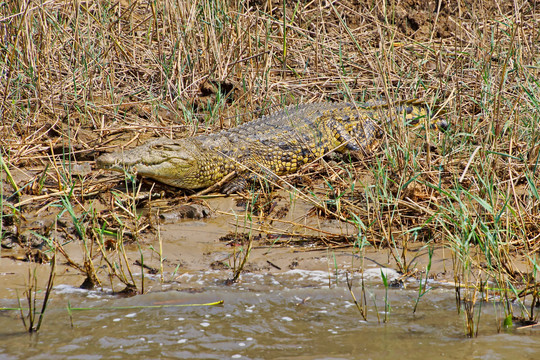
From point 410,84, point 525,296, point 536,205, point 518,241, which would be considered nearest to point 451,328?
point 525,296

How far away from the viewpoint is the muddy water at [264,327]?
287 centimetres

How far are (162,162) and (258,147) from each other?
104 centimetres

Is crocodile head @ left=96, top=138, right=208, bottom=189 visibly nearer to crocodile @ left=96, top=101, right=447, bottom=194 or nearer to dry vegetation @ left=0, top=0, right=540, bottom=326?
crocodile @ left=96, top=101, right=447, bottom=194

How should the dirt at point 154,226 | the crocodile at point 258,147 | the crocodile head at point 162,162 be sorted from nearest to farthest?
the dirt at point 154,226 < the crocodile head at point 162,162 < the crocodile at point 258,147

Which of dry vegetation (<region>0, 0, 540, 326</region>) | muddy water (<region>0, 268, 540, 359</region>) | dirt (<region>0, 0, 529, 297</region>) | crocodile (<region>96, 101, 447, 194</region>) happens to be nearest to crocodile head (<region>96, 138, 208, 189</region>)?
crocodile (<region>96, 101, 447, 194</region>)

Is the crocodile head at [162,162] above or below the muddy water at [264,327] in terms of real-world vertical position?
above

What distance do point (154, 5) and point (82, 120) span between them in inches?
63.9

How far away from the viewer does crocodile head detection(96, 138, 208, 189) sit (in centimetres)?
493

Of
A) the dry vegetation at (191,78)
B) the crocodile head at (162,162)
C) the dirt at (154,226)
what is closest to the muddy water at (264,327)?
the dirt at (154,226)

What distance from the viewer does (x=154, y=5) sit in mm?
6867

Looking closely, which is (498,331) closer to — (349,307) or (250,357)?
(349,307)

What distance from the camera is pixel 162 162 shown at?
16.9 ft

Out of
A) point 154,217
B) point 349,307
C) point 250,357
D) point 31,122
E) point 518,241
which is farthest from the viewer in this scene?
point 31,122

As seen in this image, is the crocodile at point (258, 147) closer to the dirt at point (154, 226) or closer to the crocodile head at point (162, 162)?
the crocodile head at point (162, 162)
